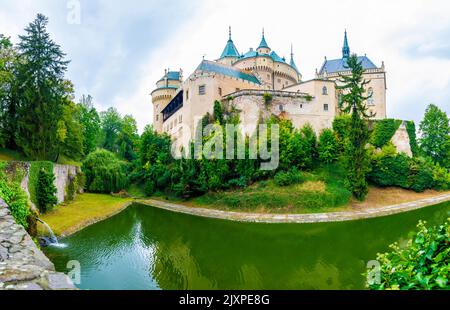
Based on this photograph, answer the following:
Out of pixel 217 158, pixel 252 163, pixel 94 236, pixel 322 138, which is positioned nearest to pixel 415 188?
pixel 322 138

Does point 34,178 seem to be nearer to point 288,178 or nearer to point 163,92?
point 288,178

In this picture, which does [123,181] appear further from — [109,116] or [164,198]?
[109,116]

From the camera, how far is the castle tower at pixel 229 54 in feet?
143

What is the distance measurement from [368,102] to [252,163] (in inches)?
979

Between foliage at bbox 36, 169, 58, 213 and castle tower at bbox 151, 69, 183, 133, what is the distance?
87.5 ft

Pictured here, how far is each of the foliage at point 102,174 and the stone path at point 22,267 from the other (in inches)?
889

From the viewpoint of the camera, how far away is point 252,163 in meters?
23.7

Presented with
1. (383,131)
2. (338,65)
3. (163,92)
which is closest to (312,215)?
(383,131)

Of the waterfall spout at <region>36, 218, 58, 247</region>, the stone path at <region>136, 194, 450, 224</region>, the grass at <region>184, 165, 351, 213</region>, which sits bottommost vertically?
the stone path at <region>136, 194, 450, 224</region>

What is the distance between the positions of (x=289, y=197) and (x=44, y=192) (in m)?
15.2

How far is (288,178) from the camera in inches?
893

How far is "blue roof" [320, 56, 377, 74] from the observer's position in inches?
1656

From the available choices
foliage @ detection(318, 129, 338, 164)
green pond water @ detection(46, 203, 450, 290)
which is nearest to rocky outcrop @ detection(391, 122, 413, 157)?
foliage @ detection(318, 129, 338, 164)

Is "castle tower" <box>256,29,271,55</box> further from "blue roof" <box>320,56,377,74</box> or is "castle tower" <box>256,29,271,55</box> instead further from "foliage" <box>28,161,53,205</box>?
"foliage" <box>28,161,53,205</box>
